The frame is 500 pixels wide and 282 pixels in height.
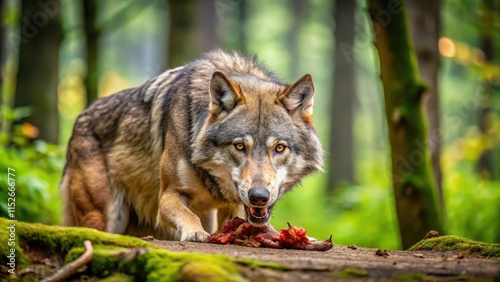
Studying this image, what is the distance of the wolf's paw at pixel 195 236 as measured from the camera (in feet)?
18.3

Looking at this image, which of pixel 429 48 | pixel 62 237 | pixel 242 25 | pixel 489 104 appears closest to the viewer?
pixel 62 237

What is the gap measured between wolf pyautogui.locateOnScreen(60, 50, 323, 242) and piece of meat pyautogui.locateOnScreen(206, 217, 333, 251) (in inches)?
4.7

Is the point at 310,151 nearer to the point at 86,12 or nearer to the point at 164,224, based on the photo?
the point at 164,224

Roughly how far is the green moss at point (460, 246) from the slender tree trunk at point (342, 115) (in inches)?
578

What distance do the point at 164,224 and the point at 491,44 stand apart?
48.5 ft

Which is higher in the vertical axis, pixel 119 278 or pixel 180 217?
pixel 180 217

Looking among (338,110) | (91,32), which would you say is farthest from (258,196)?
(338,110)

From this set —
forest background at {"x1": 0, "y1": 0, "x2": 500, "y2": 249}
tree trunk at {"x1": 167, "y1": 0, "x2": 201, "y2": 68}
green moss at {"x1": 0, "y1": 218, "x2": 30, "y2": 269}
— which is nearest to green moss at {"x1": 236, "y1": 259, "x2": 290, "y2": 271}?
green moss at {"x1": 0, "y1": 218, "x2": 30, "y2": 269}

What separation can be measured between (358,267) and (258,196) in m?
1.46

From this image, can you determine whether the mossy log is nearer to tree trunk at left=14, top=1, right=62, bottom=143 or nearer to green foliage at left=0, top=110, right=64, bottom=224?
green foliage at left=0, top=110, right=64, bottom=224

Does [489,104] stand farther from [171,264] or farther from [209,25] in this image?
[171,264]

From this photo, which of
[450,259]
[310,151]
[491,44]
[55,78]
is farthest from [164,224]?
[491,44]

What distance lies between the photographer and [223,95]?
6.12 meters

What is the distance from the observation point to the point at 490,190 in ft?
42.2
